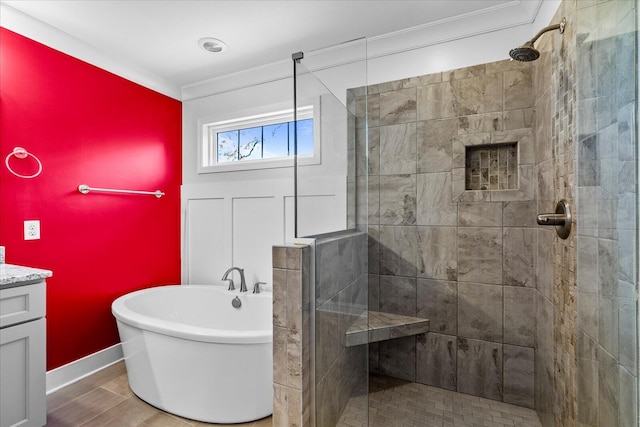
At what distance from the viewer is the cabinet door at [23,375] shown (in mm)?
1479

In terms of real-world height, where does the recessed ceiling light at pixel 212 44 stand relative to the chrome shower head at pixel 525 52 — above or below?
above

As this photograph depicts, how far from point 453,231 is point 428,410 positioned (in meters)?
1.10

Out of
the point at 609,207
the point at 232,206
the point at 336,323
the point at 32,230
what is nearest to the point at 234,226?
the point at 232,206

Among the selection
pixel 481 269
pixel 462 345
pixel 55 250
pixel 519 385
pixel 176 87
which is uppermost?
pixel 176 87

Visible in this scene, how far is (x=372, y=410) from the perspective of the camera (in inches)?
75.5

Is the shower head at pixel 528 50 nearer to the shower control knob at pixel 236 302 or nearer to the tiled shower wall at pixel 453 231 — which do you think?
the tiled shower wall at pixel 453 231

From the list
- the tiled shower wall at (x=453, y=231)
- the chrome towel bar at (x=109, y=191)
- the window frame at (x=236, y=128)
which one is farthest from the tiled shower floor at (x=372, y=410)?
the window frame at (x=236, y=128)

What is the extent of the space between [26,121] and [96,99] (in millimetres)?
501

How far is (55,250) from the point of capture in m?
2.12

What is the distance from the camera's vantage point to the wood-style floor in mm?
1767

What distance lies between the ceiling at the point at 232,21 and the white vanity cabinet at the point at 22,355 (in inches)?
65.0

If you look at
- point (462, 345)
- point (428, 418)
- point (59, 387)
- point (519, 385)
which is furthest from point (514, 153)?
point (59, 387)

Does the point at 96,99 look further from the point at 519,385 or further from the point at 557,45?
the point at 519,385

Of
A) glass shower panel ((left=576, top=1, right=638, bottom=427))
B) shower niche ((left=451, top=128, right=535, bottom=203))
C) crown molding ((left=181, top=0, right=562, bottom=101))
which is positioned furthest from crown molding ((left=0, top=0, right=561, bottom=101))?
glass shower panel ((left=576, top=1, right=638, bottom=427))
